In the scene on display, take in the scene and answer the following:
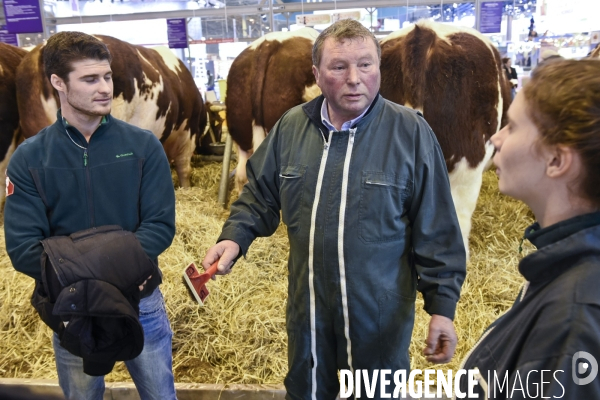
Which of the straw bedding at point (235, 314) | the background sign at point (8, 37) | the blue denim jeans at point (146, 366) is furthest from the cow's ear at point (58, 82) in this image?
the background sign at point (8, 37)

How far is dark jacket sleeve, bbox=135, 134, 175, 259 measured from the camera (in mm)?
1808

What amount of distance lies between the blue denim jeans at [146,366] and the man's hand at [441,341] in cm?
100

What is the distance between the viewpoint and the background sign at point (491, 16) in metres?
5.54

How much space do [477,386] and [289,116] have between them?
1.20 m

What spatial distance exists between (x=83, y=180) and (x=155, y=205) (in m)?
0.26

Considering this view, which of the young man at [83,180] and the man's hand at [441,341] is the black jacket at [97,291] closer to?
the young man at [83,180]

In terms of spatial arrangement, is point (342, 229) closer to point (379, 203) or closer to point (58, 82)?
point (379, 203)

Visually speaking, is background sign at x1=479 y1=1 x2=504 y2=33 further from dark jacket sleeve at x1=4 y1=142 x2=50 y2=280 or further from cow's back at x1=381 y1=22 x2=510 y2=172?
dark jacket sleeve at x1=4 y1=142 x2=50 y2=280

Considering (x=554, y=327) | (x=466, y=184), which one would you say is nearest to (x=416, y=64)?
(x=466, y=184)

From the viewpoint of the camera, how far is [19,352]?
117 inches

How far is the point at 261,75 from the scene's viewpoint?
4121 mm

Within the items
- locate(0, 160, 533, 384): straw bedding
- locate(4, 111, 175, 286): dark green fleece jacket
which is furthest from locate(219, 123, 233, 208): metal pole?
locate(4, 111, 175, 286): dark green fleece jacket

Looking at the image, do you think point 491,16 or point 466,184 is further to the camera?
point 491,16

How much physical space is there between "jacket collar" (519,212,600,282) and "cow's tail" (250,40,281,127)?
3364mm
